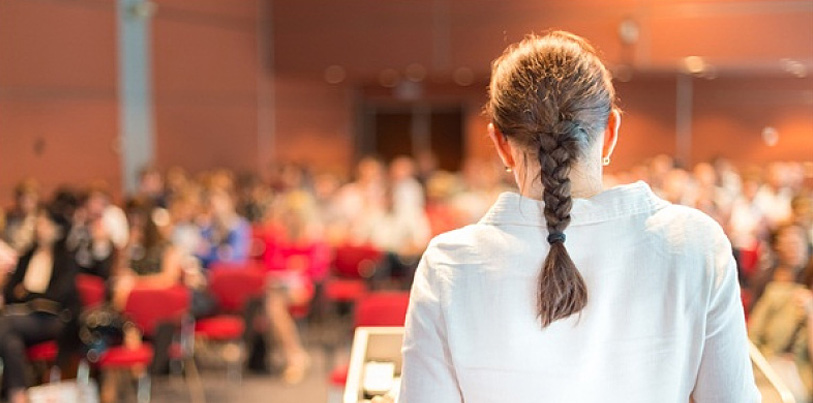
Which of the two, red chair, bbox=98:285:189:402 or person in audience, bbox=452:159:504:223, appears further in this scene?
person in audience, bbox=452:159:504:223

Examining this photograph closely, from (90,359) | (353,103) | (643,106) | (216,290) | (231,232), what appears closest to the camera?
(90,359)

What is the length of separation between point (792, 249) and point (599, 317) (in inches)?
199

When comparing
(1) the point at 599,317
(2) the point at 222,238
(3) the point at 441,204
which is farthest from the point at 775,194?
(1) the point at 599,317

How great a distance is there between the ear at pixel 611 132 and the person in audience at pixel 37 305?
5.66m

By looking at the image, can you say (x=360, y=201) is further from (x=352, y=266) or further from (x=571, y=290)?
(x=571, y=290)

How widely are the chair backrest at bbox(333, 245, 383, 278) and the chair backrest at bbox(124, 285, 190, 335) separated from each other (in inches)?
104

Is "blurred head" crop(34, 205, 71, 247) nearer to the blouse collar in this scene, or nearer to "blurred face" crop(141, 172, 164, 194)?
"blurred face" crop(141, 172, 164, 194)

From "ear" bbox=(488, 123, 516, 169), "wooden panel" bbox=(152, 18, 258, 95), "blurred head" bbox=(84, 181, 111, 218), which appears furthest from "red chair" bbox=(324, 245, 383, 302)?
"ear" bbox=(488, 123, 516, 169)

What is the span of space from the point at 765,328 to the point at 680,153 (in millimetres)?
5249

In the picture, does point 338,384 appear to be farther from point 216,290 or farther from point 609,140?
point 609,140

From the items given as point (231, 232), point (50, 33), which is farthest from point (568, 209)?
point (50, 33)

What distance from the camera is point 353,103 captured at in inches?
A: 629

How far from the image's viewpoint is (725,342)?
134cm

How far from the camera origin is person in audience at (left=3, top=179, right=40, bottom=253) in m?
8.16
